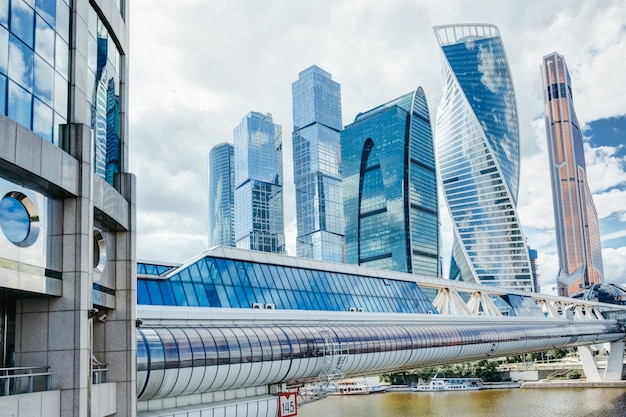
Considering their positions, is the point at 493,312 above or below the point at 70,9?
below

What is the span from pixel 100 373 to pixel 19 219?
663 cm

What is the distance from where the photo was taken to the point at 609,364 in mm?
107250

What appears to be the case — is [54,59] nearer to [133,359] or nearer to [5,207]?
[5,207]

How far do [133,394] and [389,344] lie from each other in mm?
21793

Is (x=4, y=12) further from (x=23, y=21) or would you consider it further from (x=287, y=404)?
(x=287, y=404)

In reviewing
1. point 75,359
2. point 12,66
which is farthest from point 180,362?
point 12,66

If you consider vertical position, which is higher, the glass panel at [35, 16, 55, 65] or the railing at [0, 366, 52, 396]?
the glass panel at [35, 16, 55, 65]

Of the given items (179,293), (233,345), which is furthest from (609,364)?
(233,345)

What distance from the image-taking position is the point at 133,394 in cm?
2281

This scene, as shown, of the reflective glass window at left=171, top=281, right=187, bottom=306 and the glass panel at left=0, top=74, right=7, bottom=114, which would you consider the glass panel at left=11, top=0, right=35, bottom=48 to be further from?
the reflective glass window at left=171, top=281, right=187, bottom=306

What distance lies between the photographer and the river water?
7688cm

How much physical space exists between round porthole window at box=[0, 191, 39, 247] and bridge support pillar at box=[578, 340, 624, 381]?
345ft

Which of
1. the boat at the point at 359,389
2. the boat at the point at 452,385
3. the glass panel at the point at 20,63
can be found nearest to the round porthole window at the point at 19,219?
the glass panel at the point at 20,63

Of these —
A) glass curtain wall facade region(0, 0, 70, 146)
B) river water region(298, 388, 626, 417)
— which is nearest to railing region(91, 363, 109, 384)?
glass curtain wall facade region(0, 0, 70, 146)
